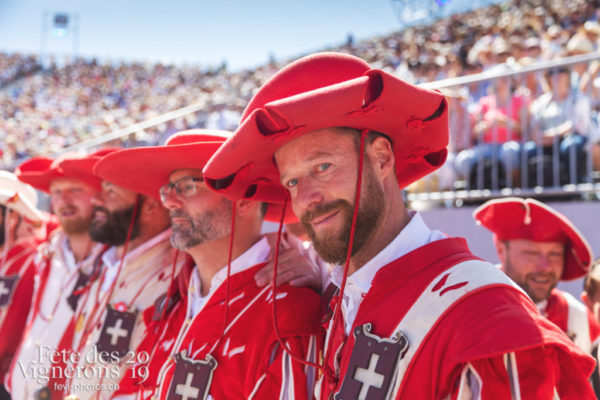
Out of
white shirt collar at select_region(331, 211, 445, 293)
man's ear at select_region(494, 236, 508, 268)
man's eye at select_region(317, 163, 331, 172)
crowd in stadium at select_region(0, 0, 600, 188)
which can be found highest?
crowd in stadium at select_region(0, 0, 600, 188)

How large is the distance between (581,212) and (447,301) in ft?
11.0

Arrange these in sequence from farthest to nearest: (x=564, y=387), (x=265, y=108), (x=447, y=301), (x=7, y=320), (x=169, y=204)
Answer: (x=7, y=320), (x=169, y=204), (x=265, y=108), (x=447, y=301), (x=564, y=387)

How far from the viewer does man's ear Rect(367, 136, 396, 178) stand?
1889 mm

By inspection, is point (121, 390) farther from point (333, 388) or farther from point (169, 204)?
point (333, 388)

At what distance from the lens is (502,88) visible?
511 cm

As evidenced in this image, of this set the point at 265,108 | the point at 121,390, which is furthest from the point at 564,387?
the point at 121,390

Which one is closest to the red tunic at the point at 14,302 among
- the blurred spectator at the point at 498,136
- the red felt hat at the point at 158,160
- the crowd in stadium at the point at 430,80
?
the red felt hat at the point at 158,160

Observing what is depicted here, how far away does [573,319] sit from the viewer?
2.90m

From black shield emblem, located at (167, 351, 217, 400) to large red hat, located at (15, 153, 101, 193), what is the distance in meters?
2.06

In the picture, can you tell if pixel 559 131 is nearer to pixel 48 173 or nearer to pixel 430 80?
pixel 430 80

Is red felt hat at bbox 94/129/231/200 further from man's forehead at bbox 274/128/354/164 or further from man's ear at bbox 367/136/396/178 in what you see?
man's ear at bbox 367/136/396/178

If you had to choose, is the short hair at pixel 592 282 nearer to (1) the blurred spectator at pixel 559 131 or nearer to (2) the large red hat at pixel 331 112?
(2) the large red hat at pixel 331 112

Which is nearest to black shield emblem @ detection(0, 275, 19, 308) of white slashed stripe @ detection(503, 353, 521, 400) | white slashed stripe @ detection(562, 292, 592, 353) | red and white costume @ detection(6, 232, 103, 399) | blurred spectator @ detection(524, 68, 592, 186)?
red and white costume @ detection(6, 232, 103, 399)

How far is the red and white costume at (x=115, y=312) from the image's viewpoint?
2.97 metres
